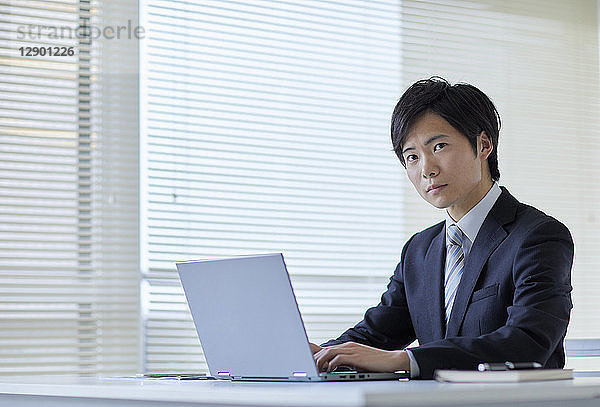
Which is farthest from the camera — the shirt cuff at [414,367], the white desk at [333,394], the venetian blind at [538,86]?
the venetian blind at [538,86]

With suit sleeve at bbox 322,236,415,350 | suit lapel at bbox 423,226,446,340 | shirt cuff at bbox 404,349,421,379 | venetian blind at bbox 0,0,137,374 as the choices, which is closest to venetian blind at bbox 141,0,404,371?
venetian blind at bbox 0,0,137,374

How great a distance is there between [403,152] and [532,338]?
0.62 meters

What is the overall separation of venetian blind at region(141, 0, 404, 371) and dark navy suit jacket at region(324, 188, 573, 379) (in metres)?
1.24

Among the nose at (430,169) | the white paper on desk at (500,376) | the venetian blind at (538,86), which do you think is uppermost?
the venetian blind at (538,86)

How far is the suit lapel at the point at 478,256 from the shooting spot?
2016 millimetres

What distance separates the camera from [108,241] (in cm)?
325

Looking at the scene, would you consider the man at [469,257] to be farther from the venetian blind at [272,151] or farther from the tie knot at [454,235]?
the venetian blind at [272,151]

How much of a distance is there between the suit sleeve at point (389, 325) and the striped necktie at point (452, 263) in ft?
0.63

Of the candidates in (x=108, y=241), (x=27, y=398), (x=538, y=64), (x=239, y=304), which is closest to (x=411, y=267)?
(x=239, y=304)

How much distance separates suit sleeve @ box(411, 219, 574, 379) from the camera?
1670mm

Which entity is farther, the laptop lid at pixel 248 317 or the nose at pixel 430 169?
the nose at pixel 430 169

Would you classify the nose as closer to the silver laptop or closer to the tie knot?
the tie knot

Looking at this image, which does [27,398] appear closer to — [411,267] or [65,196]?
[411,267]

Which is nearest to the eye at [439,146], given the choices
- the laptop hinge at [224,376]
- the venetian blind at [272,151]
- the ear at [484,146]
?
the ear at [484,146]
